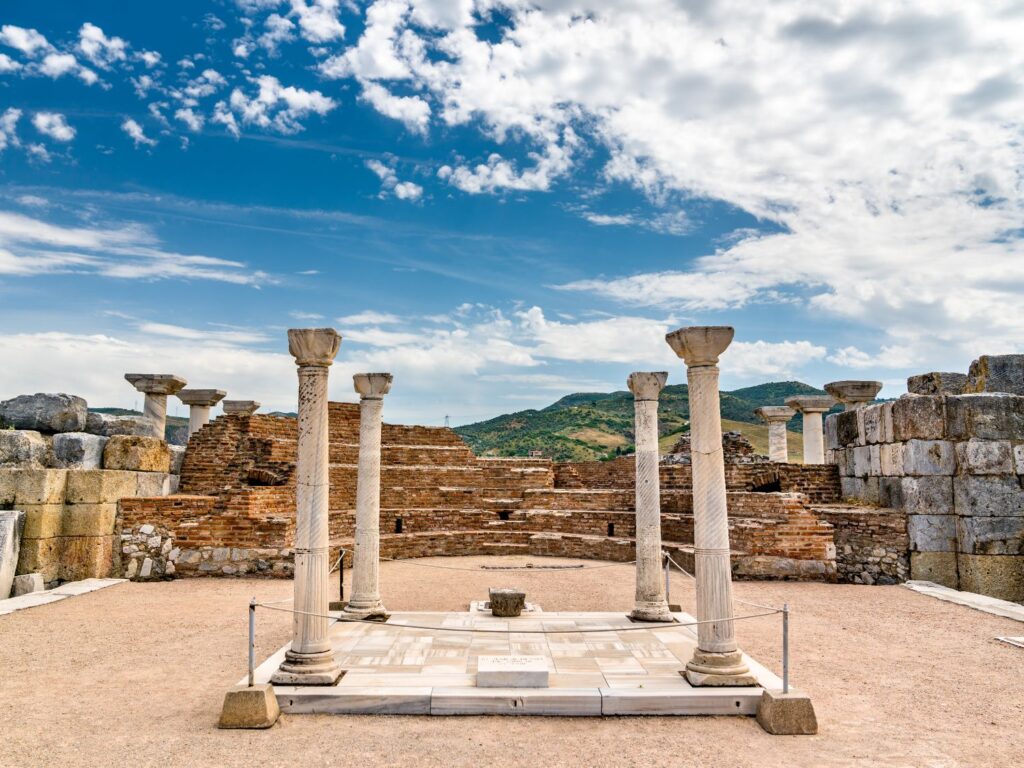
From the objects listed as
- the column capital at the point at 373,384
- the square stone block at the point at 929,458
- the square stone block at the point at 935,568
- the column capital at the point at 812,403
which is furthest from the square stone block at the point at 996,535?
the column capital at the point at 373,384

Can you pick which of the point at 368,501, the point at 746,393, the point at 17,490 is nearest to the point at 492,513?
the point at 368,501

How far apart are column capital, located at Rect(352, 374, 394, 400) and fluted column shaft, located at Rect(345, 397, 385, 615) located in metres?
0.12

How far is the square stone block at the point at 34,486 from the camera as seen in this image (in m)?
13.3

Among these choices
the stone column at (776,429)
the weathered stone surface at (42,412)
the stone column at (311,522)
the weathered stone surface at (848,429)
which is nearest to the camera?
the stone column at (311,522)

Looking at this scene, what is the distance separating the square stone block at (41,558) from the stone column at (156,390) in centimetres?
563

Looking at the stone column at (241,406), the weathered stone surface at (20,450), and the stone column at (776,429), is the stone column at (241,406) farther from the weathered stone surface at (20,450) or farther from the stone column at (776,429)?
the stone column at (776,429)

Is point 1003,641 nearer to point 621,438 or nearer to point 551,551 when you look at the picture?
point 551,551

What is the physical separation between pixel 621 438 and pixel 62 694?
63.1 m

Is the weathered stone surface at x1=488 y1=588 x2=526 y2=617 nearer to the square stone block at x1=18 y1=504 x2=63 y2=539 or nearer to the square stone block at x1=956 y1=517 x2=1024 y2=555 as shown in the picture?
the square stone block at x1=18 y1=504 x2=63 y2=539

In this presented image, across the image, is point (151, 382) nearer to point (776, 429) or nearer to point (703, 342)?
point (703, 342)

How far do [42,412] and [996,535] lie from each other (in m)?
20.5

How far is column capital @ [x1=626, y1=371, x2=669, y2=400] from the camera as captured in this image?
34.4ft

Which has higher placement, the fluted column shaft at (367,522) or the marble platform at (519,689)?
the fluted column shaft at (367,522)

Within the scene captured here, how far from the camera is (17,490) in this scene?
523 inches
